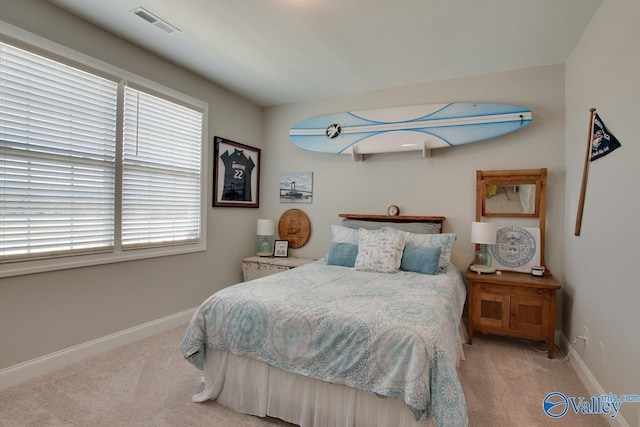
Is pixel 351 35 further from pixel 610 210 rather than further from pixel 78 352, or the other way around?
pixel 78 352

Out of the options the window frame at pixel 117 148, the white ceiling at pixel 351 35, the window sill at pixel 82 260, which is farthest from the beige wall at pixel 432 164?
the window sill at pixel 82 260

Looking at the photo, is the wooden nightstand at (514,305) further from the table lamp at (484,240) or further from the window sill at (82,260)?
the window sill at (82,260)

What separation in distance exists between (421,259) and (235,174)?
2539 mm

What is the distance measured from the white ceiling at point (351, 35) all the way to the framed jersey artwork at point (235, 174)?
84cm

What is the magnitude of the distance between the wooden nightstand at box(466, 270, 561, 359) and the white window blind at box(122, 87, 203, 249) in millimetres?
3022

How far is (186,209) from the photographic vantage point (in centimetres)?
347

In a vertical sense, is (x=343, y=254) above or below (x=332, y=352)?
above

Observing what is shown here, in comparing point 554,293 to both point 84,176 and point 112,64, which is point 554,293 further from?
point 112,64

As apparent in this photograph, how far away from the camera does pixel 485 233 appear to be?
3006 millimetres

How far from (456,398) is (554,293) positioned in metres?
1.92

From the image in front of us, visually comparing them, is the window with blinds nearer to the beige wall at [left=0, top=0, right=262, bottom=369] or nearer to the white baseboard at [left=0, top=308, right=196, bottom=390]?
the beige wall at [left=0, top=0, right=262, bottom=369]

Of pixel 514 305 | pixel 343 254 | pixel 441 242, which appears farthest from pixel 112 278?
pixel 514 305

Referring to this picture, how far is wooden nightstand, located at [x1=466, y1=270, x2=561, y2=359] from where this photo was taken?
106 inches

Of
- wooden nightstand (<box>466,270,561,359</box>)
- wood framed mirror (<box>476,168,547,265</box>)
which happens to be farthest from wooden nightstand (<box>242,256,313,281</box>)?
wood framed mirror (<box>476,168,547,265</box>)
